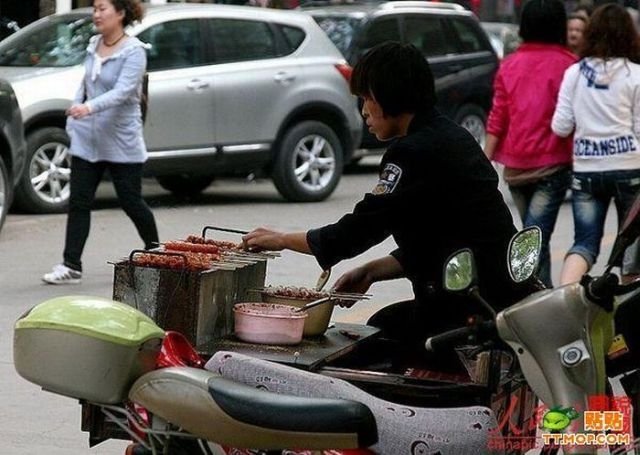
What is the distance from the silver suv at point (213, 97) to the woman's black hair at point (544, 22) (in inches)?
205

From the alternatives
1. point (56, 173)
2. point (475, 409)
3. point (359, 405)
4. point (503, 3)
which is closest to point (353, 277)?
point (475, 409)

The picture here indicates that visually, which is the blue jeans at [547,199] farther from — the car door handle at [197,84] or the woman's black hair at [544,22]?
the car door handle at [197,84]

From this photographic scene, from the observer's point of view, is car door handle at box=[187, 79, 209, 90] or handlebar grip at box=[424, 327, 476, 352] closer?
handlebar grip at box=[424, 327, 476, 352]

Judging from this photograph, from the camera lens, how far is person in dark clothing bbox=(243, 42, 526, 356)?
14.1 feet

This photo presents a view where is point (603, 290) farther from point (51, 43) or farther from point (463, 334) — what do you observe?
point (51, 43)

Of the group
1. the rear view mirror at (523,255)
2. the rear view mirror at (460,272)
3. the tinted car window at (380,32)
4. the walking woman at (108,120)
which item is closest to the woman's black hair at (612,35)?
the walking woman at (108,120)

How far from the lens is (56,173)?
1230 centimetres

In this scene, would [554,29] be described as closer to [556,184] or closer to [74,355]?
[556,184]

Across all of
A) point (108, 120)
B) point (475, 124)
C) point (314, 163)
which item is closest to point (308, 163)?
point (314, 163)

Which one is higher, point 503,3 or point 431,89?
point 431,89

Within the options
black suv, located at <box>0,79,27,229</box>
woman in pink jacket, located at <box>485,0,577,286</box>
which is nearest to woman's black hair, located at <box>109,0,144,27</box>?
black suv, located at <box>0,79,27,229</box>

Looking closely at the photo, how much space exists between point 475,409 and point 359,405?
501 millimetres

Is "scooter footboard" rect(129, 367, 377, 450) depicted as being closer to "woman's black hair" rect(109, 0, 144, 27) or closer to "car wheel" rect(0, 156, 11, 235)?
"woman's black hair" rect(109, 0, 144, 27)

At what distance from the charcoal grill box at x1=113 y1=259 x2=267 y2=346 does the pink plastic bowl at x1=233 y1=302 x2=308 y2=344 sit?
7 cm
